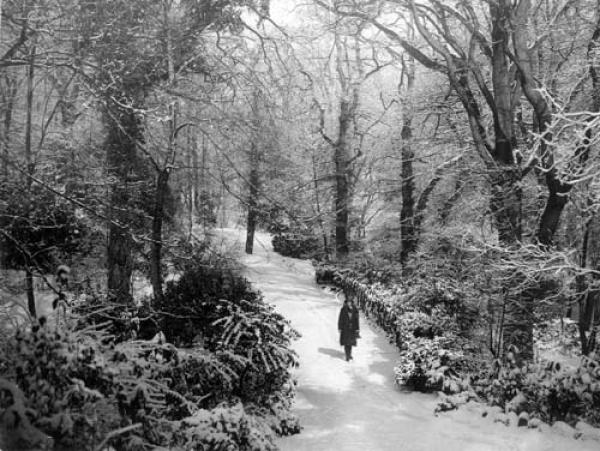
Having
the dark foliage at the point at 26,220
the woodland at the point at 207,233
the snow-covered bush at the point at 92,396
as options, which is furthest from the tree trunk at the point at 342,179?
the snow-covered bush at the point at 92,396

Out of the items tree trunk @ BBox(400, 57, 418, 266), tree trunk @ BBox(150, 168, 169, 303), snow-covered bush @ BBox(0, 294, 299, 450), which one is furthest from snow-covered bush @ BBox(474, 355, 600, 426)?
tree trunk @ BBox(400, 57, 418, 266)

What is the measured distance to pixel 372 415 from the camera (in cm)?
804

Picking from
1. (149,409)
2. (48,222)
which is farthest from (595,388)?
(48,222)

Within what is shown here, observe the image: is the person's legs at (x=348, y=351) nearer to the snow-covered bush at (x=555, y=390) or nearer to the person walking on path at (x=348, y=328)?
the person walking on path at (x=348, y=328)

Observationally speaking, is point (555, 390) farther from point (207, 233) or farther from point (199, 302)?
point (207, 233)

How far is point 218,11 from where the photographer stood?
7.84m

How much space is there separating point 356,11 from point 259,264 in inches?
603

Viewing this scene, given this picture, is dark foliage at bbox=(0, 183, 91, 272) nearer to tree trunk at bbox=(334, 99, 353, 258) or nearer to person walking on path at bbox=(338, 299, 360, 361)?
person walking on path at bbox=(338, 299, 360, 361)

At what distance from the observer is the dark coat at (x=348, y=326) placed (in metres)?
11.0

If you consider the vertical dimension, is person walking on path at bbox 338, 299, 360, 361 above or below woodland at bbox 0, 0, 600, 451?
below

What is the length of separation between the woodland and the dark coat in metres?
1.10

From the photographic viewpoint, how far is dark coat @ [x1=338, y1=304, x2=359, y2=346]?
36.0ft

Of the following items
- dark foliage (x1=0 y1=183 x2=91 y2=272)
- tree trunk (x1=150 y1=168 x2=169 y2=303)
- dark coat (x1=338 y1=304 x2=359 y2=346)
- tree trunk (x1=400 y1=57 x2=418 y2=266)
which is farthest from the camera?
tree trunk (x1=400 y1=57 x2=418 y2=266)

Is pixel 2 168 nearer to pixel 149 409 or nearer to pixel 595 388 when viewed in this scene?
pixel 149 409
